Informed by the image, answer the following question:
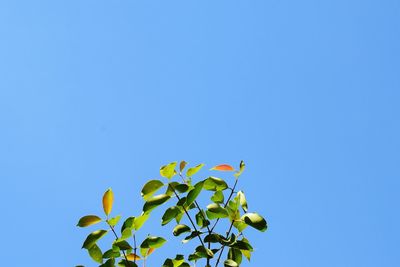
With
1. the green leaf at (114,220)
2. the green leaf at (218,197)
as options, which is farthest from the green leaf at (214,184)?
Answer: the green leaf at (114,220)

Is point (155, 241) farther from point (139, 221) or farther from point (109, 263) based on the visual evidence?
point (109, 263)

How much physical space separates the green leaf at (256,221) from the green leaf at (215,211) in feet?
0.38

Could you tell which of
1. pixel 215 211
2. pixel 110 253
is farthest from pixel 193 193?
pixel 110 253

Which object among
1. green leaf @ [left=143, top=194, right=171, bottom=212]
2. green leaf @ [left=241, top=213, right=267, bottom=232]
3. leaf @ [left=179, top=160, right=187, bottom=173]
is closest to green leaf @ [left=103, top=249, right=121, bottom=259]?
green leaf @ [left=143, top=194, right=171, bottom=212]

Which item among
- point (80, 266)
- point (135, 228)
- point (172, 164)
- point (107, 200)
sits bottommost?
point (80, 266)

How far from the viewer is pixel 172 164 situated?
92.2 inches

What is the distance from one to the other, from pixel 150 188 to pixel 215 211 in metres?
0.35

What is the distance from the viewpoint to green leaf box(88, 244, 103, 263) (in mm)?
2275

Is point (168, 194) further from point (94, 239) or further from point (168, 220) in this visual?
point (94, 239)

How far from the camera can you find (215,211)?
7.48 feet

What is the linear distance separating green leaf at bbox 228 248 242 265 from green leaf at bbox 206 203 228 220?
27cm

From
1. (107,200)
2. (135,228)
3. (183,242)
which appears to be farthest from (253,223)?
(107,200)

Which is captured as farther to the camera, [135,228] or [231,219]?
[231,219]

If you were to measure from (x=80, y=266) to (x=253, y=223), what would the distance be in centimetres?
88
